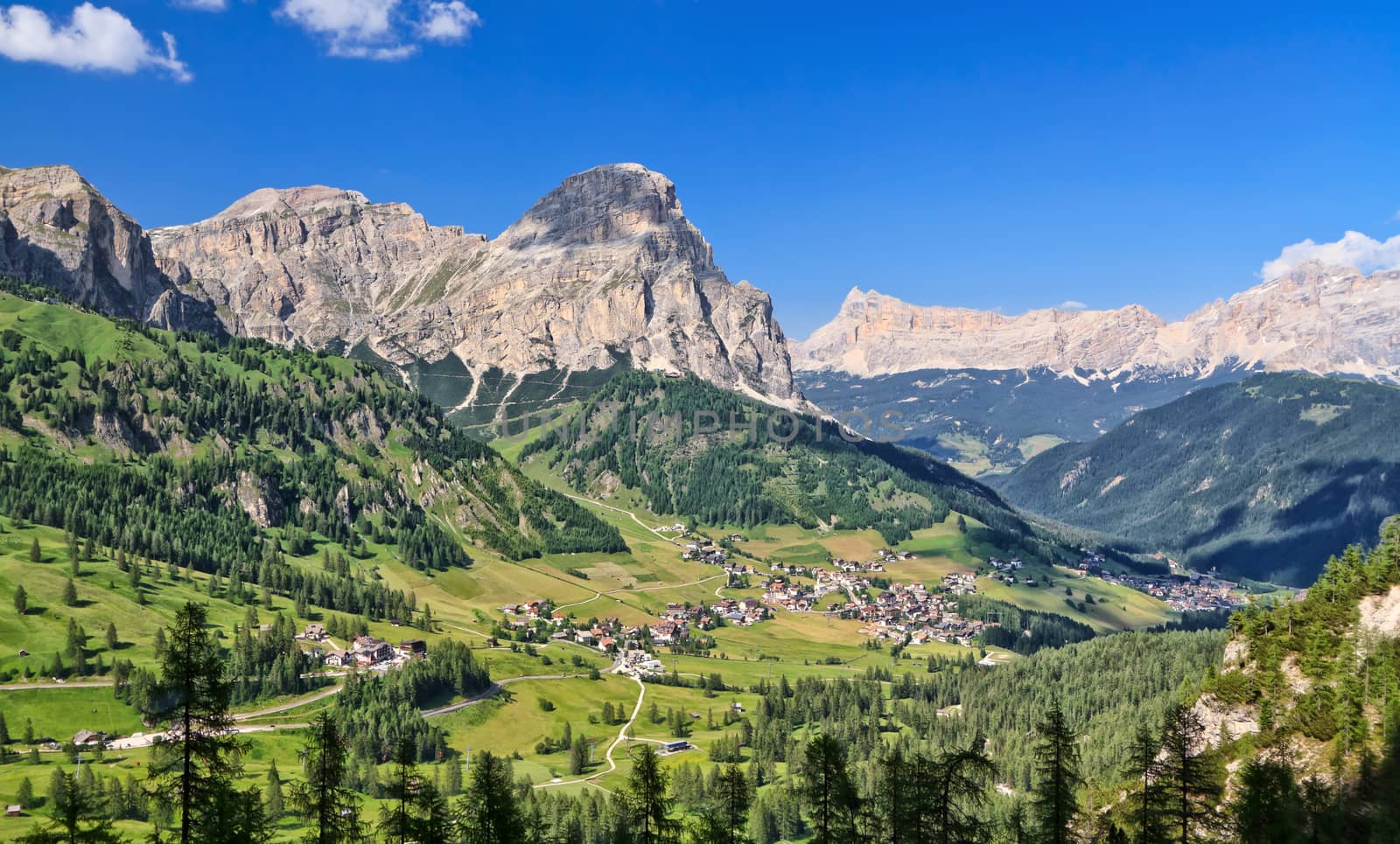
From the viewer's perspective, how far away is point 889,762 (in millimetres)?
51062

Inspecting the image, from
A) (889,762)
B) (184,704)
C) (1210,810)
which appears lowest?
(1210,810)

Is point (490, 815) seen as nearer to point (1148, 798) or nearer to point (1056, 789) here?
point (1056, 789)

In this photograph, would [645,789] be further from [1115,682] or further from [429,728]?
[1115,682]

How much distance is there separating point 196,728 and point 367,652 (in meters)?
155

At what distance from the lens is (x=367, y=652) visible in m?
188

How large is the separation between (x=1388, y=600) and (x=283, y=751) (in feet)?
453

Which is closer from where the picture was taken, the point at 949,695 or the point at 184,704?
the point at 184,704

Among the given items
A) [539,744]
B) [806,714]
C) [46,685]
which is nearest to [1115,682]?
[806,714]

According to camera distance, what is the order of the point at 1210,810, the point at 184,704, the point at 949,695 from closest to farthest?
the point at 184,704, the point at 1210,810, the point at 949,695

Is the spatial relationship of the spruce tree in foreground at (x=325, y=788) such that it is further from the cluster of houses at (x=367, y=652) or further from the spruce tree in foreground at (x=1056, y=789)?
the cluster of houses at (x=367, y=652)

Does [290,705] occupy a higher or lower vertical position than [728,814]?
lower

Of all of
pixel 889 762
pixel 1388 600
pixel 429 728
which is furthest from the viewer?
pixel 429 728

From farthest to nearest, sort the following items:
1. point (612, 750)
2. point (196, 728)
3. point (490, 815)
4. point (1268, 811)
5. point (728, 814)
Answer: point (612, 750) < point (1268, 811) < point (728, 814) < point (490, 815) < point (196, 728)

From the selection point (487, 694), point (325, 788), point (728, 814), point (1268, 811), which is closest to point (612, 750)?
point (487, 694)
